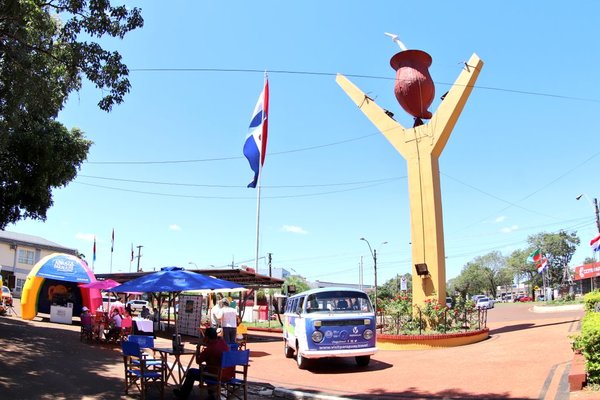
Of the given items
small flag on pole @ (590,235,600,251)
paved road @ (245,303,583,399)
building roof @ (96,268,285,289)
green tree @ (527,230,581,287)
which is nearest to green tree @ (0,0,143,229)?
paved road @ (245,303,583,399)

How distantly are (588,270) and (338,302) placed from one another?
49.2 m

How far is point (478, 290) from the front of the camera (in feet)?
328

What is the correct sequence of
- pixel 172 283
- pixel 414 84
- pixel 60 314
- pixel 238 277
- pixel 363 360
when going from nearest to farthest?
pixel 172 283
pixel 363 360
pixel 414 84
pixel 238 277
pixel 60 314

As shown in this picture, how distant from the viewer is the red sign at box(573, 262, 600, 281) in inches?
1887

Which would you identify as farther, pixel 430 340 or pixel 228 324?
pixel 430 340

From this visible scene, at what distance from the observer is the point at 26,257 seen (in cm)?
5906

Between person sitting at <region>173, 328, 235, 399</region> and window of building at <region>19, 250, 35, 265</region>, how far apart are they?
59.0 meters

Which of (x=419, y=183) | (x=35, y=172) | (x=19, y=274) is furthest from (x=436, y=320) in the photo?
(x=19, y=274)

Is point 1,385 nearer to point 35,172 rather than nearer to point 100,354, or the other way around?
point 100,354

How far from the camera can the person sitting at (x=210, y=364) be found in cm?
778

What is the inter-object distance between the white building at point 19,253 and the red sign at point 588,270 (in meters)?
A: 60.5

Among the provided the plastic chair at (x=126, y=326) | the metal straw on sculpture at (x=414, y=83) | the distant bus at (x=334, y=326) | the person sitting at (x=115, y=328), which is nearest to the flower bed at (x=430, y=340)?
the distant bus at (x=334, y=326)

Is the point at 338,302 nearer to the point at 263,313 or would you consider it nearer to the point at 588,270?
the point at 263,313

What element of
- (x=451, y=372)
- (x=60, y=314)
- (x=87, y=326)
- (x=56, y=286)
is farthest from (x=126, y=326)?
(x=56, y=286)
